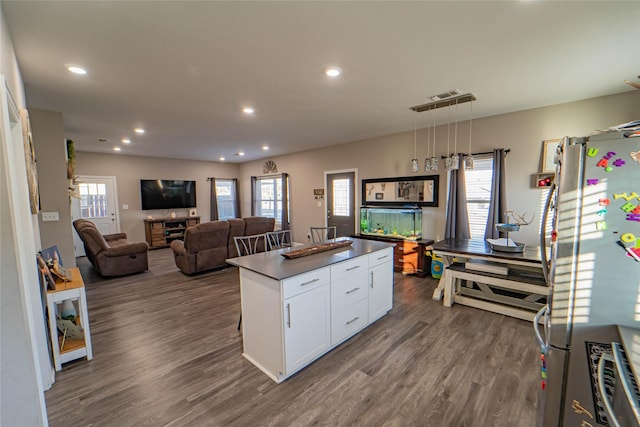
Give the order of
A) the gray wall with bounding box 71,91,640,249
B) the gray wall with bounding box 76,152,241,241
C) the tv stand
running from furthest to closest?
the tv stand < the gray wall with bounding box 76,152,241,241 < the gray wall with bounding box 71,91,640,249

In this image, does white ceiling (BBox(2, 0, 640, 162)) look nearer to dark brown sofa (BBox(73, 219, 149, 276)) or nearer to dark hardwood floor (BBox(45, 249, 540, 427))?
dark brown sofa (BBox(73, 219, 149, 276))

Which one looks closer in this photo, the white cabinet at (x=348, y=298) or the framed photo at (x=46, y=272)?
the framed photo at (x=46, y=272)

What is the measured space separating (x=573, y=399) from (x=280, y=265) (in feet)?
6.24

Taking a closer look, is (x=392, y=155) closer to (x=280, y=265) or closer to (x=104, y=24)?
(x=280, y=265)

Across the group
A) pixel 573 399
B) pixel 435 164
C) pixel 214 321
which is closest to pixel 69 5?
pixel 214 321

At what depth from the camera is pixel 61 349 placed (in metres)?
2.34

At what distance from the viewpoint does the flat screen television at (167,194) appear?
738 centimetres

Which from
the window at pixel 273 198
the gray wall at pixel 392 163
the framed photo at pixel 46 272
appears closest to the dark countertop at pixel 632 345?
the gray wall at pixel 392 163

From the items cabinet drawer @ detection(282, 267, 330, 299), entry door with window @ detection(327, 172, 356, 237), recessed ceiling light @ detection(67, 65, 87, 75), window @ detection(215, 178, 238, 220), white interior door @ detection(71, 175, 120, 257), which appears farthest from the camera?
window @ detection(215, 178, 238, 220)

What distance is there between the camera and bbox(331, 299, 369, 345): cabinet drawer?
246 cm

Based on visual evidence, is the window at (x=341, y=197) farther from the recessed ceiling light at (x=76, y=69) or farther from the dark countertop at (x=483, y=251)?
the recessed ceiling light at (x=76, y=69)

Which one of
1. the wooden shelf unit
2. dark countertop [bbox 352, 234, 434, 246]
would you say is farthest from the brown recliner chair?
dark countertop [bbox 352, 234, 434, 246]

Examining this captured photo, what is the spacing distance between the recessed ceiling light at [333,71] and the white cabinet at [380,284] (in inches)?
72.7

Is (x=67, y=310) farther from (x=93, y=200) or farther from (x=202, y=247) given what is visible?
(x=93, y=200)
